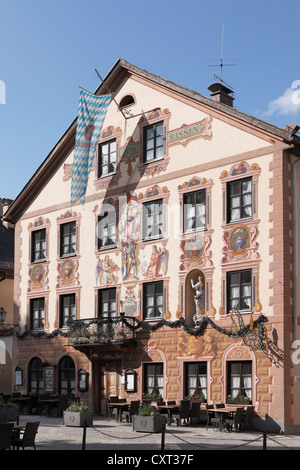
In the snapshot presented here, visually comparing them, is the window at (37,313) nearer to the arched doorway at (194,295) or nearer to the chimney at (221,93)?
the arched doorway at (194,295)

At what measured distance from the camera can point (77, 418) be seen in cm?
2533

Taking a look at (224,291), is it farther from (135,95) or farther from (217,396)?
(135,95)

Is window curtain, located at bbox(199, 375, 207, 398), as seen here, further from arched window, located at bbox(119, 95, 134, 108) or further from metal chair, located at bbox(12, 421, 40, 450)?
arched window, located at bbox(119, 95, 134, 108)

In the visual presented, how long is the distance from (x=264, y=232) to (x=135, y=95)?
31.1 ft

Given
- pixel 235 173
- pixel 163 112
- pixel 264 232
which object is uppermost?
pixel 163 112

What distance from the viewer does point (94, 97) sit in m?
32.1

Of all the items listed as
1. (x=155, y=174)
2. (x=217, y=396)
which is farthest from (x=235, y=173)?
(x=217, y=396)

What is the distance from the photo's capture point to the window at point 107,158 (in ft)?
105

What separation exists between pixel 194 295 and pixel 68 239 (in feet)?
26.9

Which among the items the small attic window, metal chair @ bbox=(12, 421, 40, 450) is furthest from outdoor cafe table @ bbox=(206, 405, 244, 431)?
the small attic window

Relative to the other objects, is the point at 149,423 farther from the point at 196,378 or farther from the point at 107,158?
the point at 107,158

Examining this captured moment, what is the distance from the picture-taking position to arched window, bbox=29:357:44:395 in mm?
34094

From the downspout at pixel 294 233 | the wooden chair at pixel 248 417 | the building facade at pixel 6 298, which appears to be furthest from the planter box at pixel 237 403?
the building facade at pixel 6 298

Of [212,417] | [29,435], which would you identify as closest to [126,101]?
[212,417]
